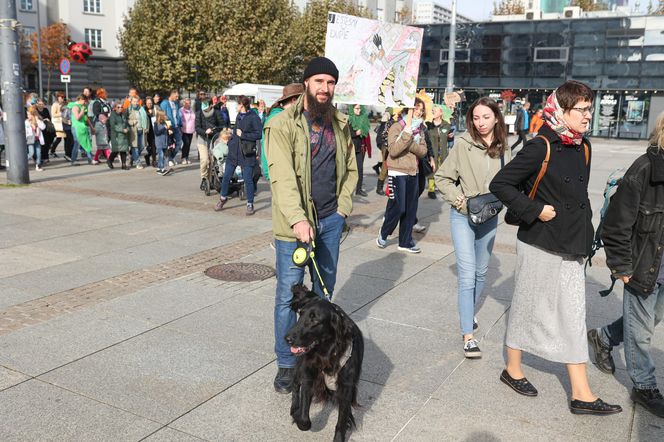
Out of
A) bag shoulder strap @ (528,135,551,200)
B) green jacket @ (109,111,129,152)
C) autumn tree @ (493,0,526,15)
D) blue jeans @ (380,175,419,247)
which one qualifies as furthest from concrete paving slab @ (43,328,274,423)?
autumn tree @ (493,0,526,15)

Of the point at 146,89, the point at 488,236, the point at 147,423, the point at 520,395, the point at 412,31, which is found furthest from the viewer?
the point at 146,89

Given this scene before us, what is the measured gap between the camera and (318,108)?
12.1 ft

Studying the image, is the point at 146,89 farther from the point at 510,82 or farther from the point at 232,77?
the point at 510,82

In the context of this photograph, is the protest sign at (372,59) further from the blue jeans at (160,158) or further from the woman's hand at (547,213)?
the blue jeans at (160,158)

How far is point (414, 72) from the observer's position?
27.4 feet

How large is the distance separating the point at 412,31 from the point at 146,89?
37.5 metres

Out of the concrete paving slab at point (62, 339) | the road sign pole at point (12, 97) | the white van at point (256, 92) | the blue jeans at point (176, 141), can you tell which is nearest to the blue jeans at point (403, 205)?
the concrete paving slab at point (62, 339)

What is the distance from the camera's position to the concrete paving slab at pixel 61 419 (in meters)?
3.37

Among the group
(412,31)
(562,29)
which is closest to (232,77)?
(562,29)

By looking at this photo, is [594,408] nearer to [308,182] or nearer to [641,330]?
[641,330]

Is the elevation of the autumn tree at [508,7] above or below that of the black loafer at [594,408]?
above

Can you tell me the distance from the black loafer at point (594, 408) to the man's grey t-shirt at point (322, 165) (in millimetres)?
1898

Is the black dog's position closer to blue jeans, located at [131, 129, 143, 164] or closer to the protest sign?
the protest sign

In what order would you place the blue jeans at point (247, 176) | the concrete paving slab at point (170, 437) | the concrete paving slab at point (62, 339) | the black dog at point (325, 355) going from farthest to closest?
1. the blue jeans at point (247, 176)
2. the concrete paving slab at point (62, 339)
3. the concrete paving slab at point (170, 437)
4. the black dog at point (325, 355)
